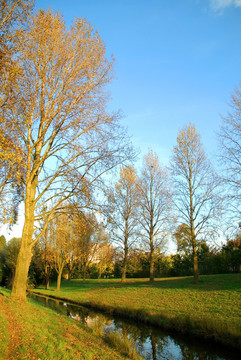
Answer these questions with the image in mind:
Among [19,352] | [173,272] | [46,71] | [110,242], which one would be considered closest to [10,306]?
[19,352]

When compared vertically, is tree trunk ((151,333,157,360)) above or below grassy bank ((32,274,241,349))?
below

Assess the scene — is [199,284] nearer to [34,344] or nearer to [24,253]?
[24,253]

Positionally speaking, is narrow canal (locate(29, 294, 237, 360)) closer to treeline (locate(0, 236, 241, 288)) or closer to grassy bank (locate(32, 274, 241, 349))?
grassy bank (locate(32, 274, 241, 349))

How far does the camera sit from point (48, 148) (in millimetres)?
11031

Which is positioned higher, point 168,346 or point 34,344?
point 34,344

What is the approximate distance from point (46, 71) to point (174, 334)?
44.7ft

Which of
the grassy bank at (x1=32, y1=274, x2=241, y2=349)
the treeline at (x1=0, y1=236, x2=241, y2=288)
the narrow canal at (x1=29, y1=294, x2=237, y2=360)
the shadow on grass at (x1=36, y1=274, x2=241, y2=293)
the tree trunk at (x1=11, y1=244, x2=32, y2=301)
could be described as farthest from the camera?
the treeline at (x1=0, y1=236, x2=241, y2=288)

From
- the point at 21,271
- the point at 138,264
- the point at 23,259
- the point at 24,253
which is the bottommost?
the point at 138,264

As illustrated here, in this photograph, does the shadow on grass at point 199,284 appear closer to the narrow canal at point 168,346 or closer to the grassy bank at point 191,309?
the grassy bank at point 191,309

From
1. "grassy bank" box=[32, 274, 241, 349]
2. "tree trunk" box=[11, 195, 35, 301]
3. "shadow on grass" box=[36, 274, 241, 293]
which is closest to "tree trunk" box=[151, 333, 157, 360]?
"grassy bank" box=[32, 274, 241, 349]

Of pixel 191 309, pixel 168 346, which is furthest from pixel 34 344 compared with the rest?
pixel 191 309

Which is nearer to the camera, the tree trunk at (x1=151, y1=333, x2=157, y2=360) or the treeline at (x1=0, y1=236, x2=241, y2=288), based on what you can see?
the tree trunk at (x1=151, y1=333, x2=157, y2=360)

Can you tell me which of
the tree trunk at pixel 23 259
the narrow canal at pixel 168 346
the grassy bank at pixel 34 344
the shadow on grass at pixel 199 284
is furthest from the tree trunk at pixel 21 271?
the shadow on grass at pixel 199 284

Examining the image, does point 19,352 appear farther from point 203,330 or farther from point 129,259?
point 129,259
